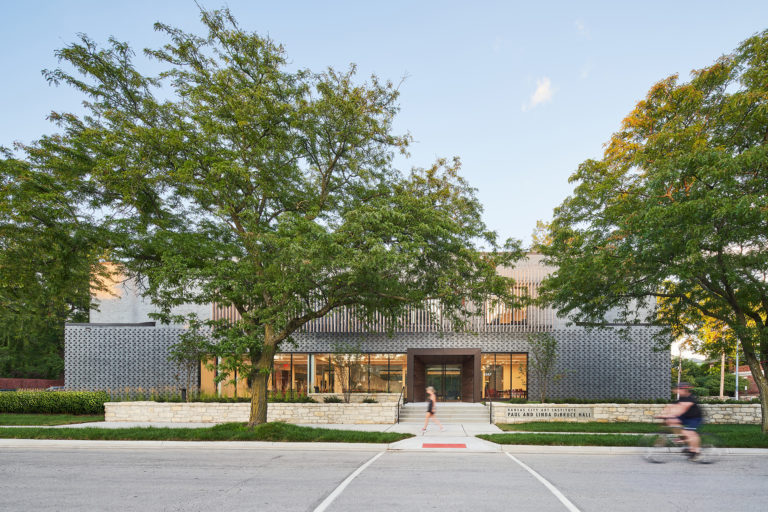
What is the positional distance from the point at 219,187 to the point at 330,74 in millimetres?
4847

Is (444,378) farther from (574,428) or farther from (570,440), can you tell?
(570,440)

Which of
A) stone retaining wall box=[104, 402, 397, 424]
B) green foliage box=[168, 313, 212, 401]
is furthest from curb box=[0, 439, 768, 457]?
stone retaining wall box=[104, 402, 397, 424]

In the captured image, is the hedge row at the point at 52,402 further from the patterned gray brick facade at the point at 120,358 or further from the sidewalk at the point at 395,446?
the sidewalk at the point at 395,446

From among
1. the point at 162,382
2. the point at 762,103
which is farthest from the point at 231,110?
the point at 162,382

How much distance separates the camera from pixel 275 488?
7.67 m

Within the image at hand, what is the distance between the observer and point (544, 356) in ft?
74.6

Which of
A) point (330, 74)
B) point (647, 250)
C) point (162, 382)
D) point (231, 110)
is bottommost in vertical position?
point (162, 382)

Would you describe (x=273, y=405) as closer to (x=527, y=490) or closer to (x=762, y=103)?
(x=527, y=490)

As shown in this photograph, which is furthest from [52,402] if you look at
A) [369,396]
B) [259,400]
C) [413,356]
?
[413,356]

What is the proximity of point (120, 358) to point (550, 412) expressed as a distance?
21742mm

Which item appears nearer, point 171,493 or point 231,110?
point 171,493

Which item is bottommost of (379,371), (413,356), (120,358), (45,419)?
(45,419)

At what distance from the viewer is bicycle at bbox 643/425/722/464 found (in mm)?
10477

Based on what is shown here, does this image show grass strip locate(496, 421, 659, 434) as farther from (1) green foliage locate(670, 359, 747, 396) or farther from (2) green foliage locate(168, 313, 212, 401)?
(1) green foliage locate(670, 359, 747, 396)
